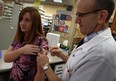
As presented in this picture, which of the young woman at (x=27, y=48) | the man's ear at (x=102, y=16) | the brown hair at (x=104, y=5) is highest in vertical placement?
the brown hair at (x=104, y=5)

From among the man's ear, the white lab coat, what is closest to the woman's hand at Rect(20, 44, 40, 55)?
the white lab coat

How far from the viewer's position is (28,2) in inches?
129

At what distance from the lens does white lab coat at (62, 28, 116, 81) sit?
0.95 meters

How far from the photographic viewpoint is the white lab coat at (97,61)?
947 millimetres

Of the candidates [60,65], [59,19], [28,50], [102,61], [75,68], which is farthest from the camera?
[59,19]

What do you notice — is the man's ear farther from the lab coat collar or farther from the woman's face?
the woman's face

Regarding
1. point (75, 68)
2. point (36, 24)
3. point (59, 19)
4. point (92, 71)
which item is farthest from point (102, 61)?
point (59, 19)

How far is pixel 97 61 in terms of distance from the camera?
0.94m

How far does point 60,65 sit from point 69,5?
1.31m

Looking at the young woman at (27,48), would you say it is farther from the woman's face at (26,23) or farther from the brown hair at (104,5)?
the brown hair at (104,5)

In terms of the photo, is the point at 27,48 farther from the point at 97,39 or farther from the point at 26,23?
the point at 97,39

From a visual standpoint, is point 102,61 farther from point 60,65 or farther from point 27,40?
point 60,65

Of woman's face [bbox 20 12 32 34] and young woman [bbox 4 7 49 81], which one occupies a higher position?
woman's face [bbox 20 12 32 34]

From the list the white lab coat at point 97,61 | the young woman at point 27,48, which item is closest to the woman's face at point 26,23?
the young woman at point 27,48
